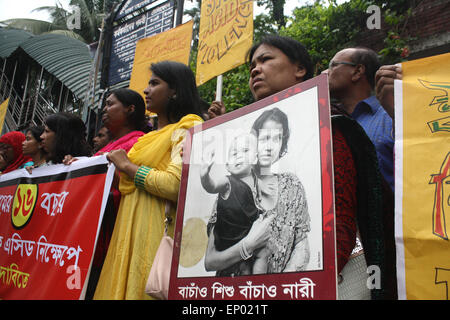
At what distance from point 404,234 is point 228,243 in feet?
1.94

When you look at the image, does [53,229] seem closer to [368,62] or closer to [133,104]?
[133,104]

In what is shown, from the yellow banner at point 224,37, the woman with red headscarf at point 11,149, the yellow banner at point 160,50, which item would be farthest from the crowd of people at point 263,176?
the yellow banner at point 160,50

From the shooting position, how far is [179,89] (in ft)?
7.89

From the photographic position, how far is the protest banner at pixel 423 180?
1.11 metres

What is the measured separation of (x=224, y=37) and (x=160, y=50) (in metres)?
1.39

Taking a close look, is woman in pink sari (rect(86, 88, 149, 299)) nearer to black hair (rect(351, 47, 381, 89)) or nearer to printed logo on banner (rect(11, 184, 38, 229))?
printed logo on banner (rect(11, 184, 38, 229))

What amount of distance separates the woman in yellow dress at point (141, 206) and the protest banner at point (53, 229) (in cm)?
17

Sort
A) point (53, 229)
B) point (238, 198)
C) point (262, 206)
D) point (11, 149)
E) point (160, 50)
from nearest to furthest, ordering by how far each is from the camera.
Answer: point (262, 206) → point (238, 198) → point (53, 229) → point (11, 149) → point (160, 50)

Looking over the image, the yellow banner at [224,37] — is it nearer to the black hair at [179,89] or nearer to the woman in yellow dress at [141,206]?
the black hair at [179,89]

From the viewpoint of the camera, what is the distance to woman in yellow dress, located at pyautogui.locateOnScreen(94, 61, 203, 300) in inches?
74.4

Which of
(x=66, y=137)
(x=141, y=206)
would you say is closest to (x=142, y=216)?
(x=141, y=206)
